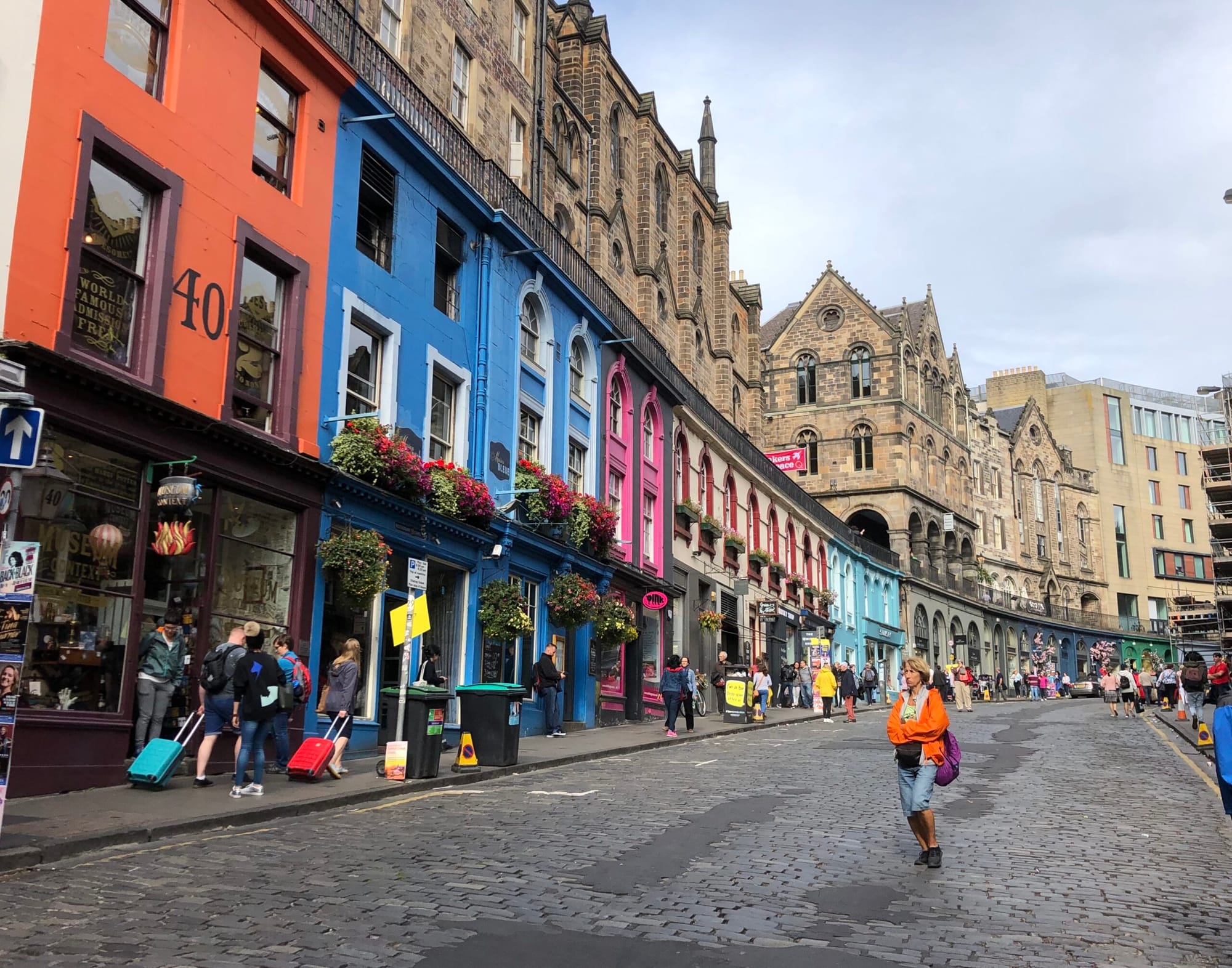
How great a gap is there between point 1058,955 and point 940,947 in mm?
602

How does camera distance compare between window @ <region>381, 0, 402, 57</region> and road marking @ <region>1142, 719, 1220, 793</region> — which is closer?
road marking @ <region>1142, 719, 1220, 793</region>

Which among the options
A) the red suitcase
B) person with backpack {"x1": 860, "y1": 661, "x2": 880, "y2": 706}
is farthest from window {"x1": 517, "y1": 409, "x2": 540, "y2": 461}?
person with backpack {"x1": 860, "y1": 661, "x2": 880, "y2": 706}

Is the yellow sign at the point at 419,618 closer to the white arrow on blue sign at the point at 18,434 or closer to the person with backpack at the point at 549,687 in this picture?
the person with backpack at the point at 549,687

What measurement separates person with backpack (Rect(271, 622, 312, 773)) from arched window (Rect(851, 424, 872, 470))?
50.5m

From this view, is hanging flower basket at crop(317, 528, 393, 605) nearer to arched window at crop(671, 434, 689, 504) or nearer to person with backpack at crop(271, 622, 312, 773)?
person with backpack at crop(271, 622, 312, 773)

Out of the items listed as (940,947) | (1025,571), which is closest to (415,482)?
(940,947)

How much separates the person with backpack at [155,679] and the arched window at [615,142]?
971 inches

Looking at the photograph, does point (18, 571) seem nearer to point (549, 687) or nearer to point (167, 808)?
point (167, 808)

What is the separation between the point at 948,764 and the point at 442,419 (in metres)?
12.6

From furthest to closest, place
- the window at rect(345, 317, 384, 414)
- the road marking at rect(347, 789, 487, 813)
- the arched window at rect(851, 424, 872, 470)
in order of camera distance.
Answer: the arched window at rect(851, 424, 872, 470), the window at rect(345, 317, 384, 414), the road marking at rect(347, 789, 487, 813)

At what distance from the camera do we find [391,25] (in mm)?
20391

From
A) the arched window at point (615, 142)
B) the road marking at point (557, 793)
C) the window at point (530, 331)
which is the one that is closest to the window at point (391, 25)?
the window at point (530, 331)

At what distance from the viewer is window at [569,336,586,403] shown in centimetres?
2530

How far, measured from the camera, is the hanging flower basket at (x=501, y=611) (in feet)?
64.3
